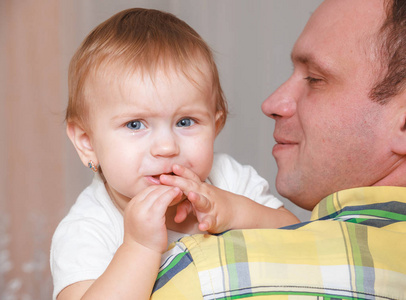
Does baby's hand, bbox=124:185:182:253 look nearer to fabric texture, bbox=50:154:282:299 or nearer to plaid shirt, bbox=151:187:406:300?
plaid shirt, bbox=151:187:406:300

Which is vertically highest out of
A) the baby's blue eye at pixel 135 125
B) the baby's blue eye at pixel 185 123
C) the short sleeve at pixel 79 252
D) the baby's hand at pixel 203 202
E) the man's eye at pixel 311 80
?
the man's eye at pixel 311 80

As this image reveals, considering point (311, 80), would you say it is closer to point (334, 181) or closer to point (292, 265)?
point (334, 181)

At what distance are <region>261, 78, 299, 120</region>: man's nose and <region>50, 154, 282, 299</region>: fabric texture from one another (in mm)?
238

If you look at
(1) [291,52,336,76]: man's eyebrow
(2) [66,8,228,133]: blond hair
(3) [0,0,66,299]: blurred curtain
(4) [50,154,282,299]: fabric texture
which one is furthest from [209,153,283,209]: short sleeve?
(3) [0,0,66,299]: blurred curtain

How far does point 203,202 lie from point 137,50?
15.8 inches

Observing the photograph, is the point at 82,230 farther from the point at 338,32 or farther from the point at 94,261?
the point at 338,32

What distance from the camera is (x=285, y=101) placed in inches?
66.6

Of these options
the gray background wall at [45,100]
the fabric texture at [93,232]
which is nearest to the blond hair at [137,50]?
the fabric texture at [93,232]

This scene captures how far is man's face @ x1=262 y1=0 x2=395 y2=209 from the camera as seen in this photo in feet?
4.76

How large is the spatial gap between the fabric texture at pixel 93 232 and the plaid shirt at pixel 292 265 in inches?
10.2

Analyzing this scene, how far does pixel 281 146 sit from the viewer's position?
1720 mm

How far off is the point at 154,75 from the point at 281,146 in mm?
621

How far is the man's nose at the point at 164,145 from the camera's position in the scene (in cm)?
122

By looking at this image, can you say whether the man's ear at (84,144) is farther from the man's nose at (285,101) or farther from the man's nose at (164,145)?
the man's nose at (285,101)
